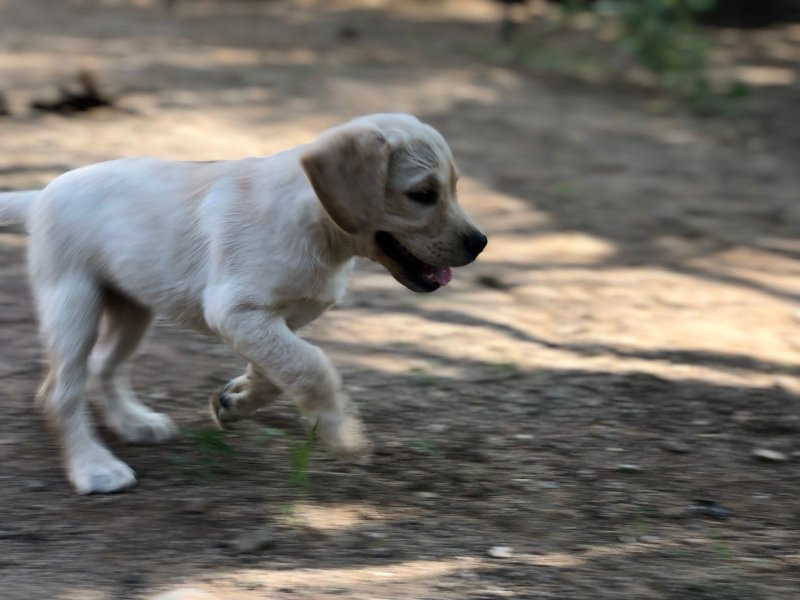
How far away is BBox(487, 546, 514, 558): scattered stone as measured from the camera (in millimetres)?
3396

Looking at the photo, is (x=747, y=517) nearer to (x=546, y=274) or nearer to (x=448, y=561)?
(x=448, y=561)

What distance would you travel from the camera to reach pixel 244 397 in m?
4.00

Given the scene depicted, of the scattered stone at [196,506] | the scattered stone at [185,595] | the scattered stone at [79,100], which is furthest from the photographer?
the scattered stone at [79,100]

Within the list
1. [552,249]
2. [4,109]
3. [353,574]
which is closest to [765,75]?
[552,249]

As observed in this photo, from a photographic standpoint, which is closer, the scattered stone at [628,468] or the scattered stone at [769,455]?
the scattered stone at [628,468]

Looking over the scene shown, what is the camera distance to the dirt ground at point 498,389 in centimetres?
332

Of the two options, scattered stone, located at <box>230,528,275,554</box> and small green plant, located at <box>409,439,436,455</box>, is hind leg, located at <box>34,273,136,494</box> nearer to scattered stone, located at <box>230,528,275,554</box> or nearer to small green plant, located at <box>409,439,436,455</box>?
scattered stone, located at <box>230,528,275,554</box>

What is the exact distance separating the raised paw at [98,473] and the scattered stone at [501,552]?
1.25 metres

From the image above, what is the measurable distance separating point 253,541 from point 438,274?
3.62 feet

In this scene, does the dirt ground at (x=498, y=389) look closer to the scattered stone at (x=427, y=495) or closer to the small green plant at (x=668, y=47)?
the scattered stone at (x=427, y=495)

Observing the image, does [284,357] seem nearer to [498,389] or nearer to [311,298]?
[311,298]

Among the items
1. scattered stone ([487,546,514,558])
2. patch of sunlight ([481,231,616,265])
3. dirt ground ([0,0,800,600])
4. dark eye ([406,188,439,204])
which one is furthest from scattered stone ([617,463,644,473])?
patch of sunlight ([481,231,616,265])

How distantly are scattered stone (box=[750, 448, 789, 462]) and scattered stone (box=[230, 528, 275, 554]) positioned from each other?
6.63ft

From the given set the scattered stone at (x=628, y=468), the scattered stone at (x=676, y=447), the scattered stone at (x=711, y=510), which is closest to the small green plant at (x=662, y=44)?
the scattered stone at (x=676, y=447)
